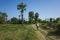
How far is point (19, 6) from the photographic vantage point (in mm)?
44938

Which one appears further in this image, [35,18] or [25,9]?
[35,18]

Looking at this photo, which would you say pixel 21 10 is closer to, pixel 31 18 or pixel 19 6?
pixel 19 6

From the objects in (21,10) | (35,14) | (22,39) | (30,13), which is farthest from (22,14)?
(22,39)

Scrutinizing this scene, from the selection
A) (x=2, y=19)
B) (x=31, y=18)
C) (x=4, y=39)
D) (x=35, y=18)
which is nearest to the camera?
(x=4, y=39)

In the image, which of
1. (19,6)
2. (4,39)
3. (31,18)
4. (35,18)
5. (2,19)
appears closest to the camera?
(4,39)

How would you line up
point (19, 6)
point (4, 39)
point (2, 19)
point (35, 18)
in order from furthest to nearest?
1. point (35, 18)
2. point (2, 19)
3. point (19, 6)
4. point (4, 39)

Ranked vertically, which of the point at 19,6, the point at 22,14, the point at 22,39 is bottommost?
the point at 22,39

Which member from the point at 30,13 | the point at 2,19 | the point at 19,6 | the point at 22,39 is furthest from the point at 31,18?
the point at 22,39

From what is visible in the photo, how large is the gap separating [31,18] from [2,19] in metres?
15.2

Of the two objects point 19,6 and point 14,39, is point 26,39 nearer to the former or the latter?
point 14,39

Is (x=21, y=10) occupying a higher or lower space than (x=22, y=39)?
higher

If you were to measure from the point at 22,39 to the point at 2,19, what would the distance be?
48.8 meters

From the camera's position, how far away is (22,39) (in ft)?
43.7

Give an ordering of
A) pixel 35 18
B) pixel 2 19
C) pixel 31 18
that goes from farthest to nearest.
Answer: pixel 35 18, pixel 31 18, pixel 2 19
